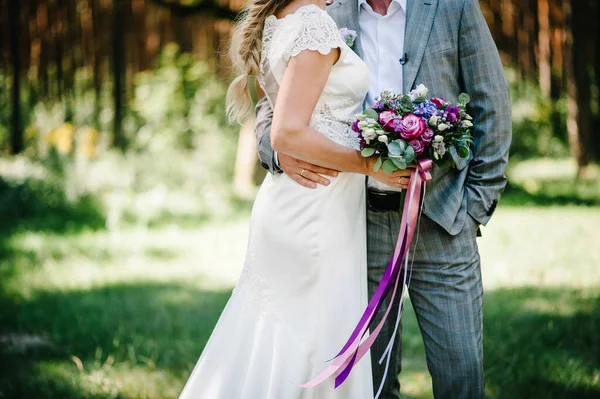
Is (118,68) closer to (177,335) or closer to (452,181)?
(177,335)

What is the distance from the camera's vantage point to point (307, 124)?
2.61 metres

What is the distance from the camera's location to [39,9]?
10469mm

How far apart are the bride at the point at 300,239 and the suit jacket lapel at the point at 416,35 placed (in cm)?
19

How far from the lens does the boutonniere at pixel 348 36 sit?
2.85 meters

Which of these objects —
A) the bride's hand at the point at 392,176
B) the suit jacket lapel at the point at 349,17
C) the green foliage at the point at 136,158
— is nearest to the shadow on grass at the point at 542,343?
the bride's hand at the point at 392,176

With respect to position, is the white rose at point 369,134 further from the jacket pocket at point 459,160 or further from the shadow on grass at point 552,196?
the shadow on grass at point 552,196

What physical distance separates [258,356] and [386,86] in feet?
4.22

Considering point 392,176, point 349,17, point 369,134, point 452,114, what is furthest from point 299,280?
point 349,17

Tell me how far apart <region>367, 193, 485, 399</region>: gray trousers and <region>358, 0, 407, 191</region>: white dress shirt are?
247mm

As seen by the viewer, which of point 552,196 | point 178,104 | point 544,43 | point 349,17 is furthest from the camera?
point 178,104

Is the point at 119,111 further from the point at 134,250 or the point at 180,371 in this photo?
the point at 180,371

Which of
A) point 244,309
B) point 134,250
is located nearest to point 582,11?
point 134,250

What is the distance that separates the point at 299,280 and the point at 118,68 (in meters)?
9.18

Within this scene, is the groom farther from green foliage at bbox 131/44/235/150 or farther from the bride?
green foliage at bbox 131/44/235/150
